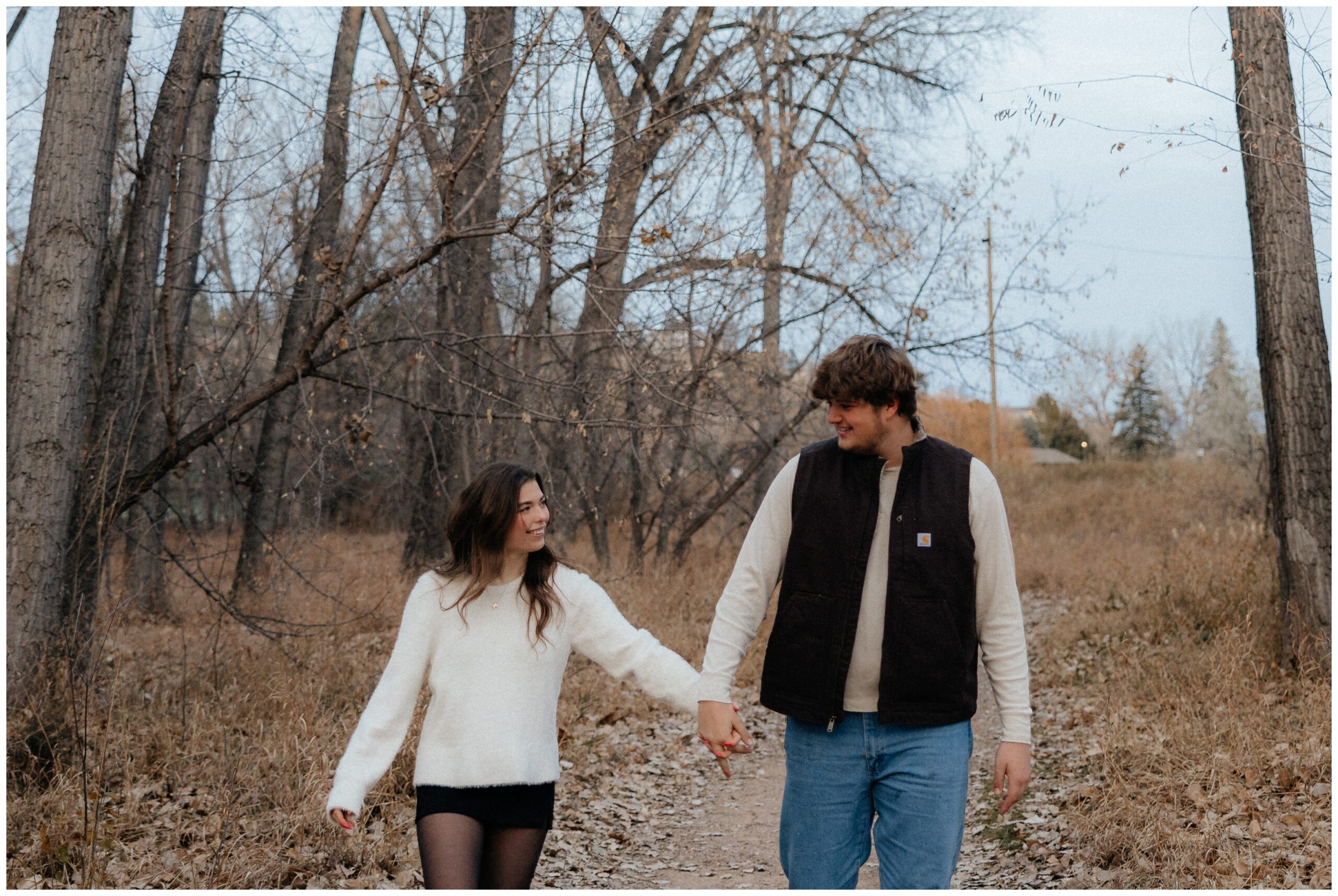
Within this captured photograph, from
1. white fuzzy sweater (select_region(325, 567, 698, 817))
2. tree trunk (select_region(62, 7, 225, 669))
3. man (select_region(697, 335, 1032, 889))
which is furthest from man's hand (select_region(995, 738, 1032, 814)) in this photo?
tree trunk (select_region(62, 7, 225, 669))

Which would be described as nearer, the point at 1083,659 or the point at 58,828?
the point at 58,828

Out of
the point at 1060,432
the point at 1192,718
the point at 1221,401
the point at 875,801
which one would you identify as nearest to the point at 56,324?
the point at 875,801

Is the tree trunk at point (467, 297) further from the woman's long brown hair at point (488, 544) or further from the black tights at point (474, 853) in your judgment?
the black tights at point (474, 853)

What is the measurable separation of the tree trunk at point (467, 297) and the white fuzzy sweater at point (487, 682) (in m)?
4.82

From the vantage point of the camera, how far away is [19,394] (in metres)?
6.29

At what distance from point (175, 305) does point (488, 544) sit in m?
7.76

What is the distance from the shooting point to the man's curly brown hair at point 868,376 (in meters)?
2.97

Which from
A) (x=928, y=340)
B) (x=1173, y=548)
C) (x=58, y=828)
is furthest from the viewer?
(x=1173, y=548)

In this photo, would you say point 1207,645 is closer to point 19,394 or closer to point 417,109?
point 417,109

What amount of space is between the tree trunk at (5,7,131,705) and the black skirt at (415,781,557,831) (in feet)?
14.3

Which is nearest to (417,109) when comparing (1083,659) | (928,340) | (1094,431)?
(928,340)

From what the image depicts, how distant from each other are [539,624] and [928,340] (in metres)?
8.24

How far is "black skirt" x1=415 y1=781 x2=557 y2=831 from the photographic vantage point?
3.01 m

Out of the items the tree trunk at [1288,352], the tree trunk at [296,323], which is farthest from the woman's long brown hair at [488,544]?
the tree trunk at [1288,352]
